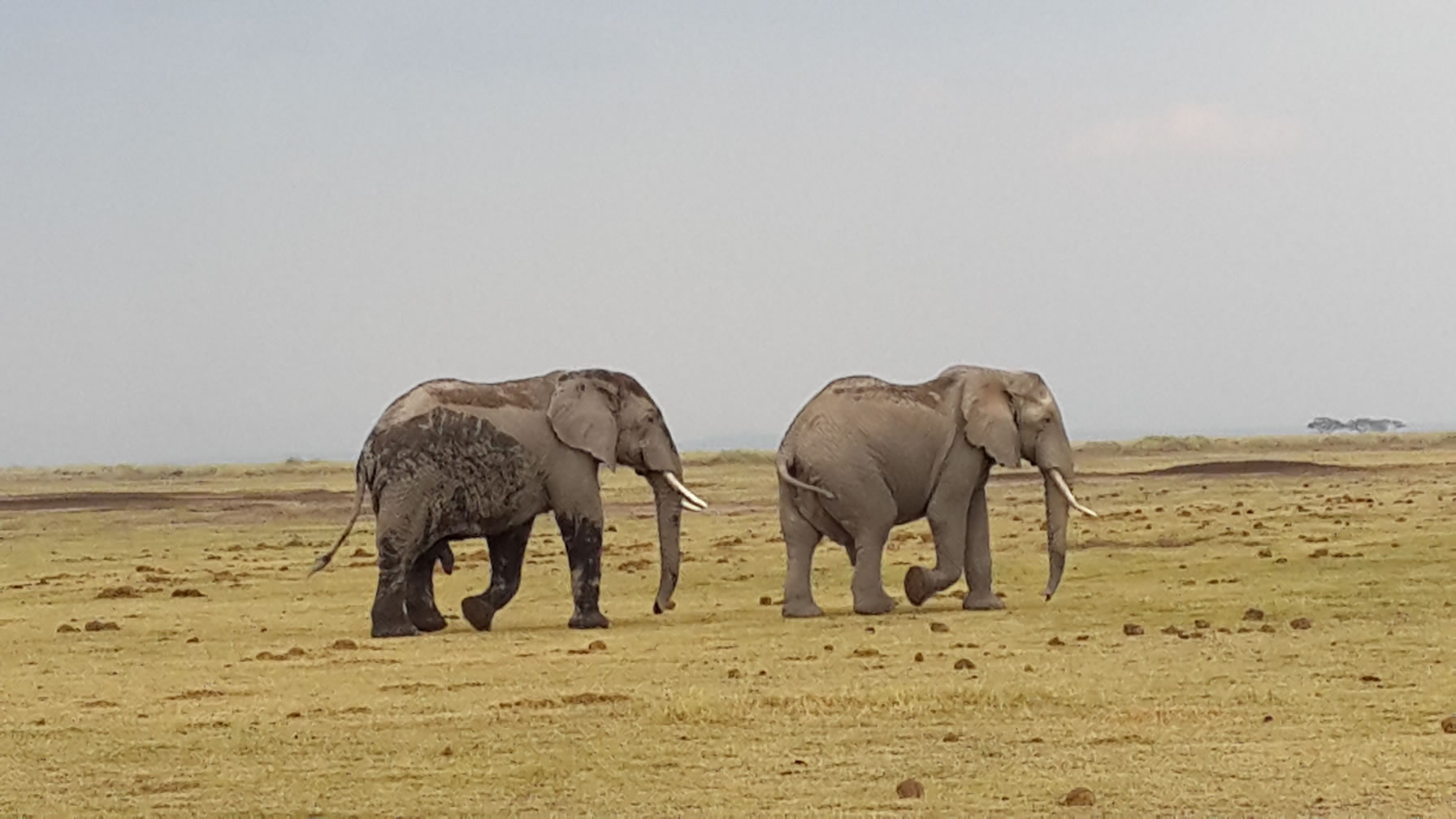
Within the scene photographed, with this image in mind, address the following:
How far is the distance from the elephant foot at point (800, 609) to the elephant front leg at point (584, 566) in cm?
230

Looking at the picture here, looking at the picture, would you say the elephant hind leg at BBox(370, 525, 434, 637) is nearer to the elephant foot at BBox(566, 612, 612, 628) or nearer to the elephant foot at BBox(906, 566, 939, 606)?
the elephant foot at BBox(566, 612, 612, 628)

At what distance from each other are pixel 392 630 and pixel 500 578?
1756 millimetres

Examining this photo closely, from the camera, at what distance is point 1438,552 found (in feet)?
94.4

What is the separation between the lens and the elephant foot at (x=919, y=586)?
25.4 m

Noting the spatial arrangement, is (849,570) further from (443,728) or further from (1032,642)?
(443,728)

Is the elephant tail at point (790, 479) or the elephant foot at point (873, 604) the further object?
the elephant tail at point (790, 479)

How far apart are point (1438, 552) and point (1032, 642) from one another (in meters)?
10.5

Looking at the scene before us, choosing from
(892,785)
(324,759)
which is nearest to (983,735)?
(892,785)

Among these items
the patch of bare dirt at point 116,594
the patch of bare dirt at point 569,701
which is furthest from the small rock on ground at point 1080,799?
the patch of bare dirt at point 116,594

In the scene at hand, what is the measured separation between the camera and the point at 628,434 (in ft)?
83.6

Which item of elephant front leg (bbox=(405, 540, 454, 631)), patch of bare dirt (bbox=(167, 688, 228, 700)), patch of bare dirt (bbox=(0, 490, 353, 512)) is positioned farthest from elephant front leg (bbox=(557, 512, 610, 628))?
patch of bare dirt (bbox=(0, 490, 353, 512))

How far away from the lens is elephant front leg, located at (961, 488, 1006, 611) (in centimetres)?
2544

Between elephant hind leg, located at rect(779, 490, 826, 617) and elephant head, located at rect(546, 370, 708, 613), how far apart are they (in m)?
1.14

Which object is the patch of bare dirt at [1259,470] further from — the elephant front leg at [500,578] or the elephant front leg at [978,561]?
the elephant front leg at [500,578]
